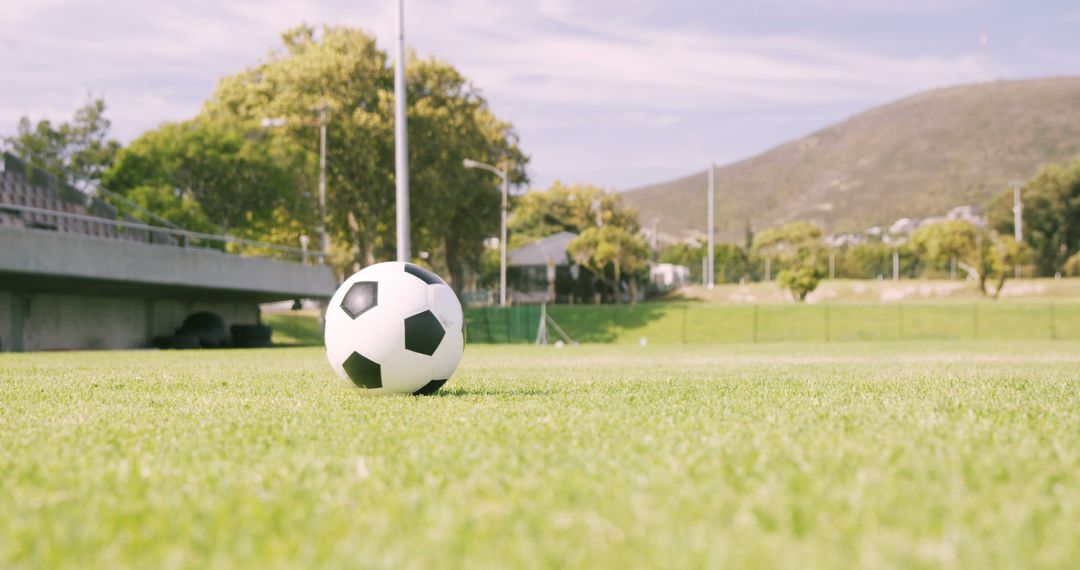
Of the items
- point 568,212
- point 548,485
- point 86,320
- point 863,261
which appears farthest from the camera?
point 863,261

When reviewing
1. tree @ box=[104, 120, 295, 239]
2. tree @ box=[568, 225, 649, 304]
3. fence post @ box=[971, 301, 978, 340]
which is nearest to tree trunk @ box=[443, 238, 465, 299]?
tree @ box=[104, 120, 295, 239]

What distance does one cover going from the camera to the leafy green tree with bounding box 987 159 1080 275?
92.8 meters

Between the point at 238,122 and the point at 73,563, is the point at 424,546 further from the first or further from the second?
the point at 238,122

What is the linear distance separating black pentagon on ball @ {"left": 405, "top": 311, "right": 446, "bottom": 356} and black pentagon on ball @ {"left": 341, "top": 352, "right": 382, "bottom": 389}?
34 centimetres

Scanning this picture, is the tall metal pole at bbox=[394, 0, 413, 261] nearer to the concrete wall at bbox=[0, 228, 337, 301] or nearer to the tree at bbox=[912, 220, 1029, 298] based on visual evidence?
the concrete wall at bbox=[0, 228, 337, 301]

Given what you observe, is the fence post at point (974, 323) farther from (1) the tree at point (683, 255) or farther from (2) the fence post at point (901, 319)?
(1) the tree at point (683, 255)

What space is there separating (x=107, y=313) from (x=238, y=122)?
1534 cm

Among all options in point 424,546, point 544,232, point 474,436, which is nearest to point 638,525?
point 424,546

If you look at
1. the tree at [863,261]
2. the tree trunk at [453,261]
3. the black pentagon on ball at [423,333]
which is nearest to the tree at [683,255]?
the tree at [863,261]

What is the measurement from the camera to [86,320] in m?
32.0

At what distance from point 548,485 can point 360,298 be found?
470 cm

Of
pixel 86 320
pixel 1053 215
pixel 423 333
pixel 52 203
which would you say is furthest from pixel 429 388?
pixel 1053 215

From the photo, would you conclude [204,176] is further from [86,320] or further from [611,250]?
[611,250]

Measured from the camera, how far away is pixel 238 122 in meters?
45.9
